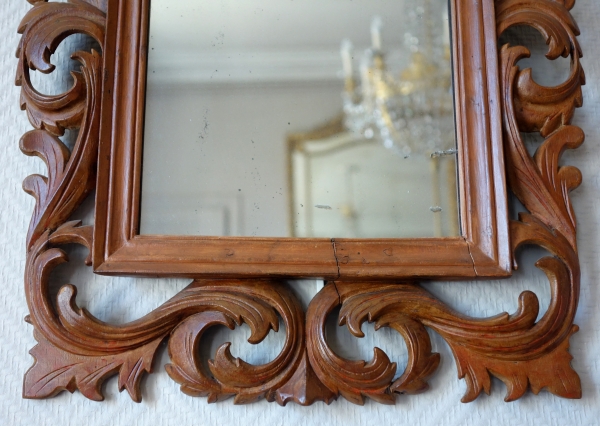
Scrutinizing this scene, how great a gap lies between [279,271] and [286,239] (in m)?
0.03

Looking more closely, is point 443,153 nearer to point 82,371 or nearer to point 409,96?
point 409,96

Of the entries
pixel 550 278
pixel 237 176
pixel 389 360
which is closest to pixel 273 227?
pixel 237 176

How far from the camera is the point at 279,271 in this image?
588 mm

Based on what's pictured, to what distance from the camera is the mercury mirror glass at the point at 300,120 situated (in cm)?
62

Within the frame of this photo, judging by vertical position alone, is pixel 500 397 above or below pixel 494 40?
below

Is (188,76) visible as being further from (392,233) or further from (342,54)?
(392,233)

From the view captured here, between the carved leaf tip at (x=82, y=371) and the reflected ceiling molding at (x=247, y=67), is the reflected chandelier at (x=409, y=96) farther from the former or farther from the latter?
the carved leaf tip at (x=82, y=371)

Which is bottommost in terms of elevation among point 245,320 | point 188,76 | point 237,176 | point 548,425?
point 548,425

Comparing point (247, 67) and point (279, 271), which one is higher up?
point (247, 67)

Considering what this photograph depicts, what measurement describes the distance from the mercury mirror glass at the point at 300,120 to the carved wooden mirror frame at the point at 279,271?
0.9 inches

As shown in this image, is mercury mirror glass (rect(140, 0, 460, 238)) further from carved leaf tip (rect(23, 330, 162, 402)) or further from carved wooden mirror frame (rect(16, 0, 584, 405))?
carved leaf tip (rect(23, 330, 162, 402))

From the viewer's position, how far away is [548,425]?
606 mm

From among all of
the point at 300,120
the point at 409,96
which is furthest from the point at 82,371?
the point at 409,96

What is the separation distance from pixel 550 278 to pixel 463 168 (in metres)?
0.14
